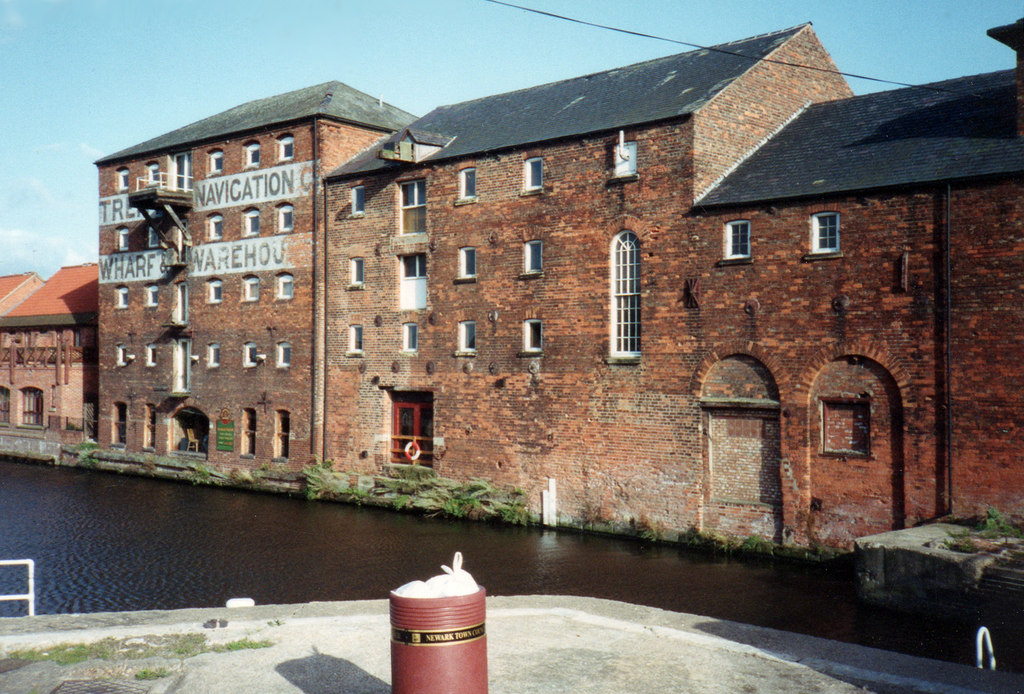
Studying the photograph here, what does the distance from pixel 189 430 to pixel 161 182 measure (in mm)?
8941

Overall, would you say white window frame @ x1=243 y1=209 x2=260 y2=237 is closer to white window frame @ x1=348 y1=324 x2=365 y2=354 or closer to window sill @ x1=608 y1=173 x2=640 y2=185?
white window frame @ x1=348 y1=324 x2=365 y2=354

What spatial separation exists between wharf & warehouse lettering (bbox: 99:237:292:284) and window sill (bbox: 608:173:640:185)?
1215 centimetres

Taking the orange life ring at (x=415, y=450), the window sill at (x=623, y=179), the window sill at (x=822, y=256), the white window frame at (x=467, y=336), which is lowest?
the orange life ring at (x=415, y=450)

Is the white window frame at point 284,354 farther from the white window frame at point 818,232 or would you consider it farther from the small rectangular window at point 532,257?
the white window frame at point 818,232

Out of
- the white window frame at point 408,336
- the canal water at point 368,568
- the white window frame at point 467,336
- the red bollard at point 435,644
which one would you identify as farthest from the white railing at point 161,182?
the red bollard at point 435,644

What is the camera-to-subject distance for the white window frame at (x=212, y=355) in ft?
101

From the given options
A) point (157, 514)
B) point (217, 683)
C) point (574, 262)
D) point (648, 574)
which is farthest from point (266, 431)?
point (217, 683)

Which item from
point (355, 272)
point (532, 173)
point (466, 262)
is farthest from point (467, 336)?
point (355, 272)

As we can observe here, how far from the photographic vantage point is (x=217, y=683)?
846 centimetres

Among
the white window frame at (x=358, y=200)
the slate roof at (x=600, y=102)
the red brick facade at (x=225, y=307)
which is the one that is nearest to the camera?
the slate roof at (x=600, y=102)

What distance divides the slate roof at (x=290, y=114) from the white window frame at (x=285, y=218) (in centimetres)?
272

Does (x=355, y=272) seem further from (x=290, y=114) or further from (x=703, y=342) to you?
(x=703, y=342)

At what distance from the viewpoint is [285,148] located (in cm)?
2892

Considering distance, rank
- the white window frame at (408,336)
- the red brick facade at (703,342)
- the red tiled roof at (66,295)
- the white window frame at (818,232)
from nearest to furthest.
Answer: the red brick facade at (703,342) → the white window frame at (818,232) → the white window frame at (408,336) → the red tiled roof at (66,295)
